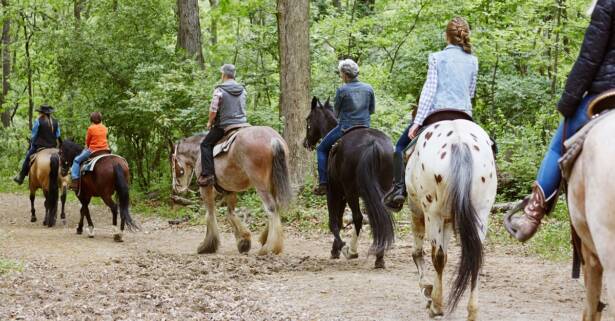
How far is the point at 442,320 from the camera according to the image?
23.5 ft

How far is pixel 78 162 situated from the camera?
14820 mm

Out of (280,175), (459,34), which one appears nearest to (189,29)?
(280,175)

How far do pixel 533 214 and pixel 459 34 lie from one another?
3.01 m

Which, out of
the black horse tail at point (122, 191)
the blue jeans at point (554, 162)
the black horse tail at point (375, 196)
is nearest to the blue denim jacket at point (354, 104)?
the black horse tail at point (375, 196)

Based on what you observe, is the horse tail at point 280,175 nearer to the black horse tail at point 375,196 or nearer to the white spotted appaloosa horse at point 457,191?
the black horse tail at point 375,196

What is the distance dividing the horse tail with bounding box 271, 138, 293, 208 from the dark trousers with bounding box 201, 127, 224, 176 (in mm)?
1097

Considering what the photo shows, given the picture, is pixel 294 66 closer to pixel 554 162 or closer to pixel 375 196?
pixel 375 196

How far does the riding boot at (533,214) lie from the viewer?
17.2 feet

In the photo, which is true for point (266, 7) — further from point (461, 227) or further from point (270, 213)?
point (461, 227)

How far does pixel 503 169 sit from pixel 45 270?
9.14m

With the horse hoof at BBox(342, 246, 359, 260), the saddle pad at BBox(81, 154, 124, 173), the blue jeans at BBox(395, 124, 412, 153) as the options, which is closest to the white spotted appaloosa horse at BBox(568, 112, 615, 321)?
the blue jeans at BBox(395, 124, 412, 153)

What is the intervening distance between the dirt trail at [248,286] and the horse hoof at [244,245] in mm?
125

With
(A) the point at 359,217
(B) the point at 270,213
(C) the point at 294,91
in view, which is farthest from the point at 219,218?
(A) the point at 359,217

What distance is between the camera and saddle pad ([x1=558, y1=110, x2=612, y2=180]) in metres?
4.55
